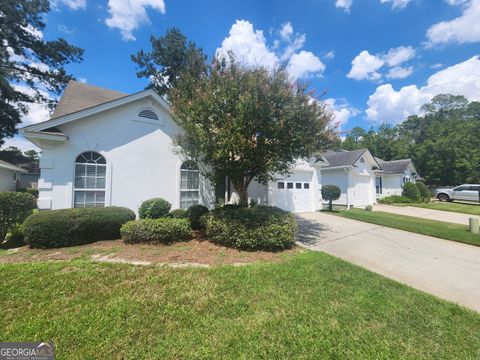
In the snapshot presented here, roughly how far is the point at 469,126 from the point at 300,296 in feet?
151

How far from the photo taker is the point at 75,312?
10.7 ft

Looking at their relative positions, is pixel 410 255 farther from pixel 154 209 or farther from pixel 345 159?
pixel 345 159

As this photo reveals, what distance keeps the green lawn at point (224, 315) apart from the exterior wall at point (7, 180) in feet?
64.6

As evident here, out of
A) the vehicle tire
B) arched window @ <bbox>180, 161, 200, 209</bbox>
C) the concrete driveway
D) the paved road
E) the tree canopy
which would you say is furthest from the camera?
the tree canopy

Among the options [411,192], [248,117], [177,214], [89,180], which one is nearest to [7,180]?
[89,180]

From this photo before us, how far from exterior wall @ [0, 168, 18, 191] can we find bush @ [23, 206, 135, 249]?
18046 mm

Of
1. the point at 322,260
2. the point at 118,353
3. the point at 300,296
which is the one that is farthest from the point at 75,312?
the point at 322,260

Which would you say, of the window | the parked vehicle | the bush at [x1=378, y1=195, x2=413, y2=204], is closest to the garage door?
the bush at [x1=378, y1=195, x2=413, y2=204]

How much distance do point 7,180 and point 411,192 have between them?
125 ft

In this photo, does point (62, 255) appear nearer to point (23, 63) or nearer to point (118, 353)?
point (118, 353)

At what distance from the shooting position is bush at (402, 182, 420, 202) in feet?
70.9

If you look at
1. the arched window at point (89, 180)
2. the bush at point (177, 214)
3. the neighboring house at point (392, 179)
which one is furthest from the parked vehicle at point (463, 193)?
the arched window at point (89, 180)

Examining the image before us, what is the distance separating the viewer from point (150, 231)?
263 inches

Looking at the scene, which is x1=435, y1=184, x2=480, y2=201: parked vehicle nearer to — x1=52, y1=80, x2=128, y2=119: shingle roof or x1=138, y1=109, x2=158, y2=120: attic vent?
x1=138, y1=109, x2=158, y2=120: attic vent
